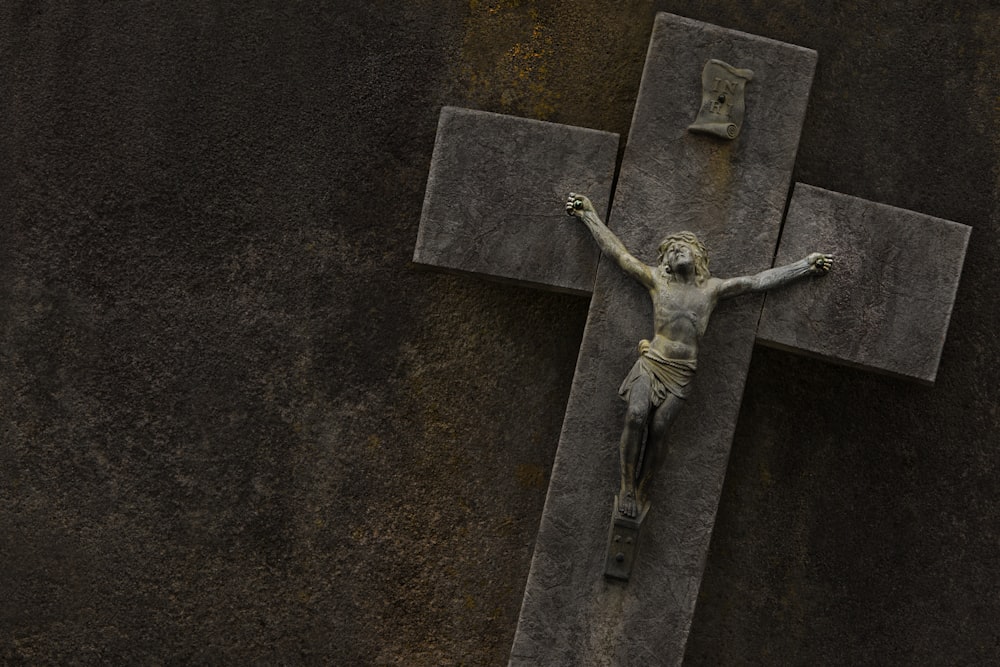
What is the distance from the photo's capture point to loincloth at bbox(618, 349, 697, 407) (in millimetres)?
4840

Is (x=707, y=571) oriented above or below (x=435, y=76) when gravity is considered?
below

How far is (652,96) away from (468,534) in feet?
7.98

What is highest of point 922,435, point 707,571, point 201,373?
point 922,435

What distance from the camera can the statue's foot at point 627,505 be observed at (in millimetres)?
5027

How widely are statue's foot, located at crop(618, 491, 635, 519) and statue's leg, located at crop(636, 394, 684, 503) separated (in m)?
0.04

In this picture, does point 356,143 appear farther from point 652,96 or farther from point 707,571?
point 707,571

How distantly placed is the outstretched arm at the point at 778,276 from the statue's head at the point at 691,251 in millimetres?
113

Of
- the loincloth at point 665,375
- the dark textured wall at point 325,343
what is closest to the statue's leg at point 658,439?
the loincloth at point 665,375

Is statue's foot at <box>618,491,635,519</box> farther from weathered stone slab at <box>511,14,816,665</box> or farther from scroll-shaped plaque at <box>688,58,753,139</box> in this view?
scroll-shaped plaque at <box>688,58,753,139</box>

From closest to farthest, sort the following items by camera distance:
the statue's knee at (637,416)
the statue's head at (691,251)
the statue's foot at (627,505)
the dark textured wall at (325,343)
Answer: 1. the statue's knee at (637,416)
2. the statue's head at (691,251)
3. the statue's foot at (627,505)
4. the dark textured wall at (325,343)

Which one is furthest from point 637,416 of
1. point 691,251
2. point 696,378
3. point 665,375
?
point 691,251

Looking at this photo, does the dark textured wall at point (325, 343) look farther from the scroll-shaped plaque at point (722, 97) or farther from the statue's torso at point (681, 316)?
the statue's torso at point (681, 316)

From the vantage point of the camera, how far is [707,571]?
556 cm

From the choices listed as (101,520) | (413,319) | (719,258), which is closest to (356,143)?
(413,319)
